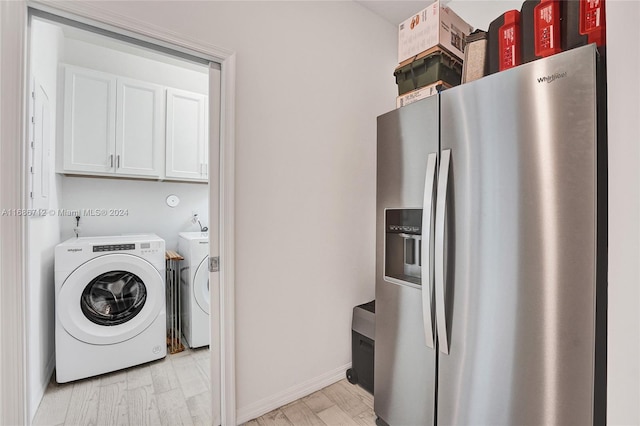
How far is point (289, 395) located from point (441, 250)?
1335 mm

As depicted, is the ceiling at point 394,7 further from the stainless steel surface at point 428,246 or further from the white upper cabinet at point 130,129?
the white upper cabinet at point 130,129

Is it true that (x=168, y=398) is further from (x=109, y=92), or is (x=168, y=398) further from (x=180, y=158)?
(x=109, y=92)

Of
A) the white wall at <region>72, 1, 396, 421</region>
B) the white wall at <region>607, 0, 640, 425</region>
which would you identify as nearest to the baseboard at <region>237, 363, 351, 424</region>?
the white wall at <region>72, 1, 396, 421</region>

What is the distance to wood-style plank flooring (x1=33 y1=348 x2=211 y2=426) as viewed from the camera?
170 cm

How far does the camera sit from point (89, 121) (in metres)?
2.38

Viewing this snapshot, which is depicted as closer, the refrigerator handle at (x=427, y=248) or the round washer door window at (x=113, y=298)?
the refrigerator handle at (x=427, y=248)

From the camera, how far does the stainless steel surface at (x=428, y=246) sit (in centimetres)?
129

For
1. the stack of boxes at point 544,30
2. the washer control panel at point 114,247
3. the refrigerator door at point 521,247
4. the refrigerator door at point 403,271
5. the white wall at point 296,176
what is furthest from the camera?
the washer control panel at point 114,247

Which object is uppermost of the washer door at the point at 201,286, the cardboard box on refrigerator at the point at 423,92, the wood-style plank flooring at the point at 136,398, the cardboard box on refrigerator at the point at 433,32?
the cardboard box on refrigerator at the point at 433,32

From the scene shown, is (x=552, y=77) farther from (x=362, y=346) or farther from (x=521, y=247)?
(x=362, y=346)

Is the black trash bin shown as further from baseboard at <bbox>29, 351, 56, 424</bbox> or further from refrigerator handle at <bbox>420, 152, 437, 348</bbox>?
baseboard at <bbox>29, 351, 56, 424</bbox>

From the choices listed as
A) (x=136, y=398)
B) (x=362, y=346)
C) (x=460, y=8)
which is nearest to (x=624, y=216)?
(x=362, y=346)

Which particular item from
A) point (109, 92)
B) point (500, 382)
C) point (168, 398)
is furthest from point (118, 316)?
point (500, 382)

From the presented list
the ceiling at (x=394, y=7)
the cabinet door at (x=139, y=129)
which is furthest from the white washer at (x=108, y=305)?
the ceiling at (x=394, y=7)
